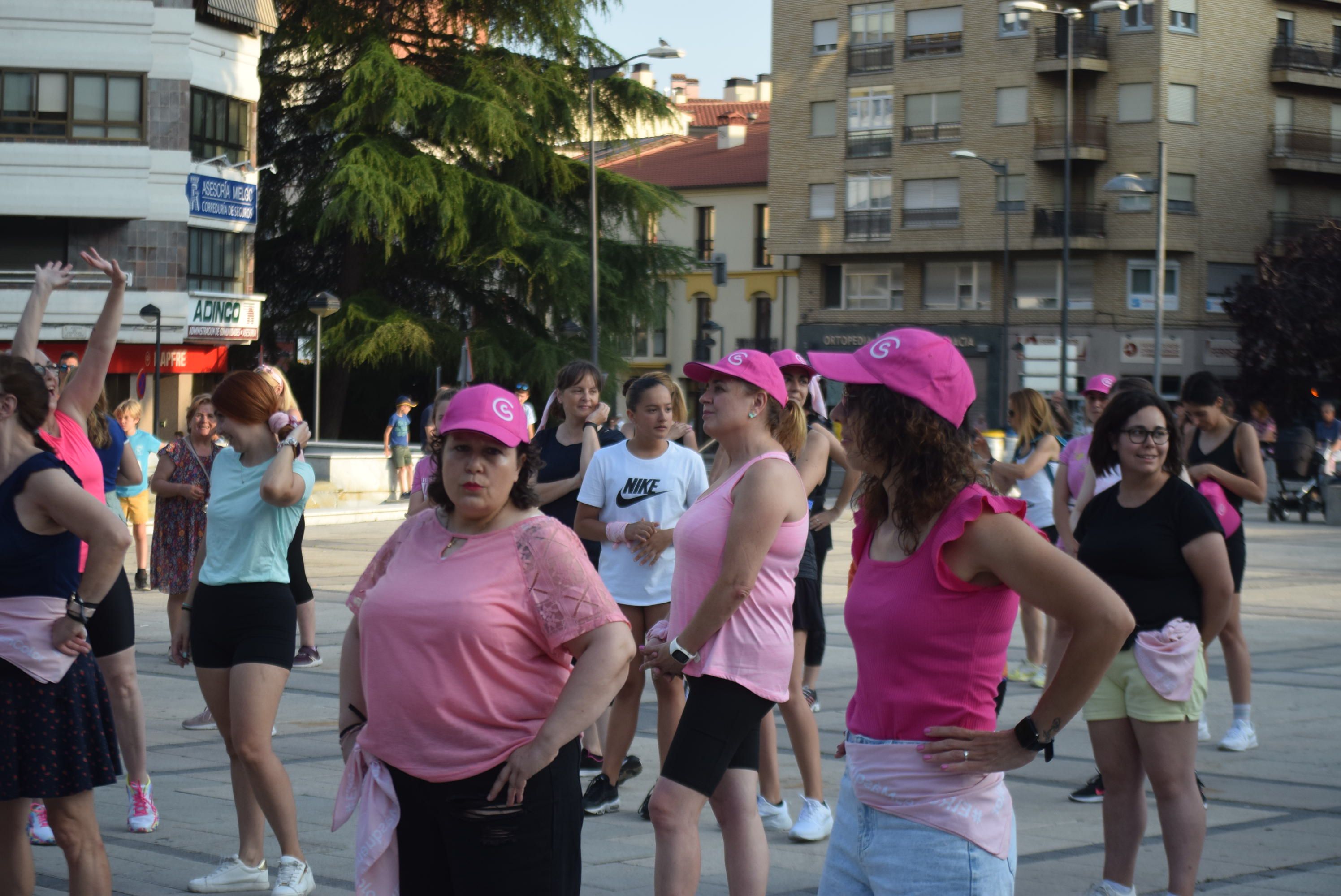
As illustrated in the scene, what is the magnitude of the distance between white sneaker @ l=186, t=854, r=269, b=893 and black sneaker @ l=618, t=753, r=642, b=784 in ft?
7.02

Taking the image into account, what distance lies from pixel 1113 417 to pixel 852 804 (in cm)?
281

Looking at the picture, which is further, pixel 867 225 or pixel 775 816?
pixel 867 225

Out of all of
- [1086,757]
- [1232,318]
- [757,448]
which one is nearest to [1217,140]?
[1232,318]

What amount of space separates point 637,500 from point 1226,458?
3.54 m

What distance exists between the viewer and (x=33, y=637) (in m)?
4.93

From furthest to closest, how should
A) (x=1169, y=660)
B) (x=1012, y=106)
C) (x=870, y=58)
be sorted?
1. (x=870, y=58)
2. (x=1012, y=106)
3. (x=1169, y=660)

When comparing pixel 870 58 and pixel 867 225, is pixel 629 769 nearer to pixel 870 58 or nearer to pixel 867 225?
A: pixel 867 225

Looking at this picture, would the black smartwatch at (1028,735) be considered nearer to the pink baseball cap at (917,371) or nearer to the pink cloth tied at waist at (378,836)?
the pink baseball cap at (917,371)

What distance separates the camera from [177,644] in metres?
6.42

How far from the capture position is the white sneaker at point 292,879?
575 cm

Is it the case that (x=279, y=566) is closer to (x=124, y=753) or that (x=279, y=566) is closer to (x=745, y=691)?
(x=124, y=753)

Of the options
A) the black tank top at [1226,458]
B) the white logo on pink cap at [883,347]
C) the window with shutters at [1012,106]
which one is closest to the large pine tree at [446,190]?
the window with shutters at [1012,106]

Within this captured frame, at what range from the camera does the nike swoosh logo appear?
7359mm

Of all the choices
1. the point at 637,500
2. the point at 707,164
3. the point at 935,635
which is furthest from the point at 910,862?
the point at 707,164
